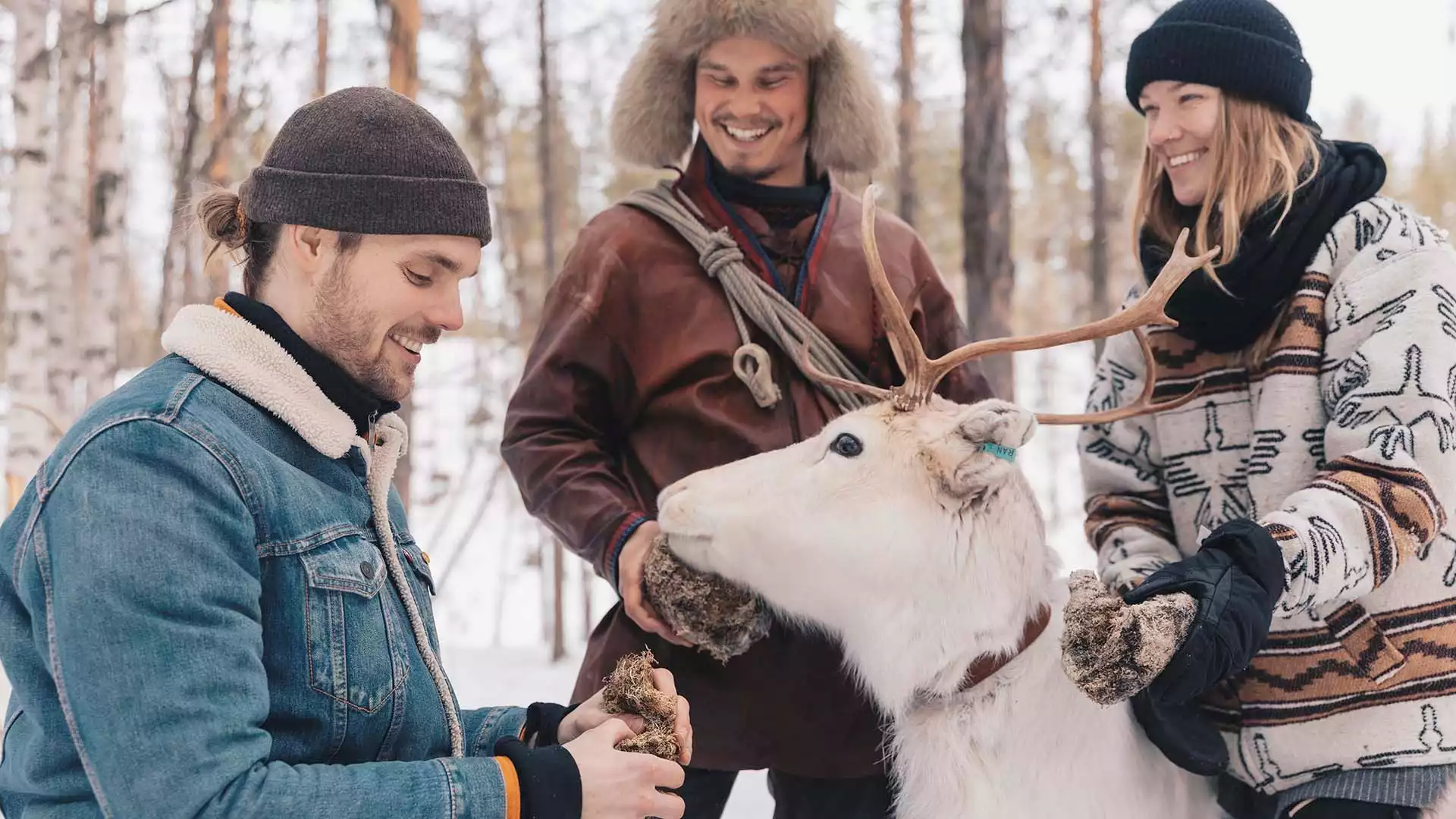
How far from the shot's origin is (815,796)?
2508mm

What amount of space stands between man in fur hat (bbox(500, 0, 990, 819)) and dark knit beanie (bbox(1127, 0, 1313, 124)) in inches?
28.3

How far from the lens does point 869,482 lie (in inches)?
86.7

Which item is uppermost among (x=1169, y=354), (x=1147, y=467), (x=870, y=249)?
(x=870, y=249)

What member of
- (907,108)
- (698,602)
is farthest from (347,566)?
(907,108)

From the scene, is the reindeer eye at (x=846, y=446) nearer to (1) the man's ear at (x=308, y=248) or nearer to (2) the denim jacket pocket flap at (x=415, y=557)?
(2) the denim jacket pocket flap at (x=415, y=557)

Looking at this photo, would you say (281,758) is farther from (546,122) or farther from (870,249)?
(546,122)

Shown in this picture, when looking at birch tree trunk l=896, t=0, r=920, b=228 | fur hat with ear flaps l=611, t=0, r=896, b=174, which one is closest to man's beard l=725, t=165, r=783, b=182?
fur hat with ear flaps l=611, t=0, r=896, b=174

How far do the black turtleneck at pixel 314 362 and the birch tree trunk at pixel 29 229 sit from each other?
172 inches

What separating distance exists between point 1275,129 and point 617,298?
1.40 meters

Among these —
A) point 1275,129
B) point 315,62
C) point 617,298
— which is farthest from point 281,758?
point 315,62

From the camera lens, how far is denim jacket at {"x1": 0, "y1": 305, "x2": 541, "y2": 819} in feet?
3.89

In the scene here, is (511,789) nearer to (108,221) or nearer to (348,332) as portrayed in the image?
(348,332)

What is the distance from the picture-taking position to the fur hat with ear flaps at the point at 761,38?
8.57 feet

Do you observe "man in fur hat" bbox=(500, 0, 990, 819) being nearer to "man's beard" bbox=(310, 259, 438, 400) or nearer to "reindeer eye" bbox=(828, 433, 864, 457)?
"reindeer eye" bbox=(828, 433, 864, 457)
